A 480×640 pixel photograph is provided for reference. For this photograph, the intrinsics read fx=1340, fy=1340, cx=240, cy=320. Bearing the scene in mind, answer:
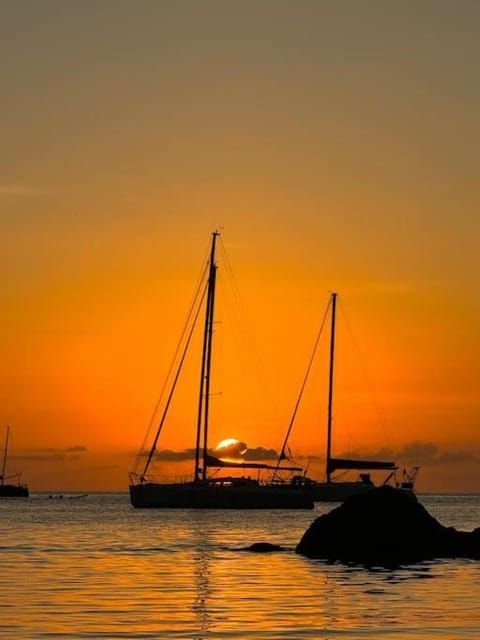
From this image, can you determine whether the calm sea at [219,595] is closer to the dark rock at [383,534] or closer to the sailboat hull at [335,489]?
the dark rock at [383,534]

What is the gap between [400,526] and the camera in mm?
55250

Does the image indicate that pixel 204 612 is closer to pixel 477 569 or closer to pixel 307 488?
pixel 477 569

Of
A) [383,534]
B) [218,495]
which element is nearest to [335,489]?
[218,495]

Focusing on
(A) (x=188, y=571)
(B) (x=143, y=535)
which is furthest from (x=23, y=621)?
(B) (x=143, y=535)

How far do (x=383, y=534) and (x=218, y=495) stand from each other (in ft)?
209

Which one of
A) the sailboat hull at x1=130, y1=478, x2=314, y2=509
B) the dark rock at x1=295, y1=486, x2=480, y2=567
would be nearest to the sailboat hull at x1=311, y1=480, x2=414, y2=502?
the sailboat hull at x1=130, y1=478, x2=314, y2=509

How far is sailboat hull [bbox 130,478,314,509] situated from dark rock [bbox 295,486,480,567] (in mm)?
61447

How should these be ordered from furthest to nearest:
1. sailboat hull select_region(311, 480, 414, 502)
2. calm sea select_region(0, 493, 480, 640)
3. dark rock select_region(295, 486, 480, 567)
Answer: sailboat hull select_region(311, 480, 414, 502) → dark rock select_region(295, 486, 480, 567) → calm sea select_region(0, 493, 480, 640)

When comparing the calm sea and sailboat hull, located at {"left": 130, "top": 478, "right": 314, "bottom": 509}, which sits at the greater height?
sailboat hull, located at {"left": 130, "top": 478, "right": 314, "bottom": 509}

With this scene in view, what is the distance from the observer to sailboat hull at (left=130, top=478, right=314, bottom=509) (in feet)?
385

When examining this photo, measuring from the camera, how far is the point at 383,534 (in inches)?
2148

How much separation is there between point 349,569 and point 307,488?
77.3m

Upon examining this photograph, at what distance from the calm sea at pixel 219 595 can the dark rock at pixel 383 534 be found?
1587 mm

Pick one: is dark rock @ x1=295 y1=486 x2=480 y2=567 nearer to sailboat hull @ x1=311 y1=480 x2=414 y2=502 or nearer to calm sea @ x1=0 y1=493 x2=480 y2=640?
calm sea @ x1=0 y1=493 x2=480 y2=640
